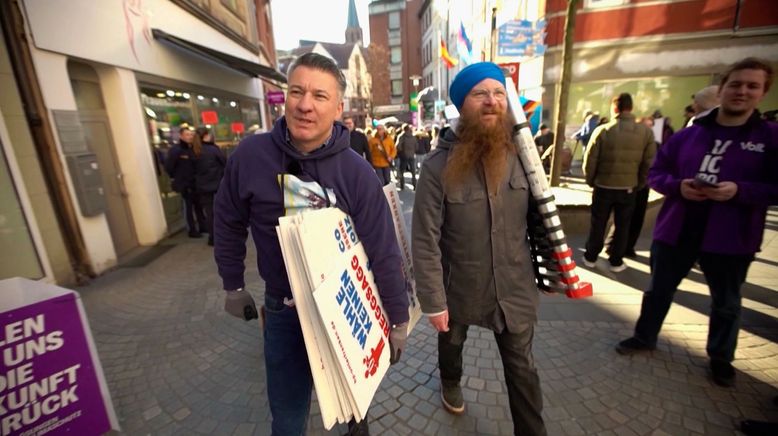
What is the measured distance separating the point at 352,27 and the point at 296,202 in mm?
72667

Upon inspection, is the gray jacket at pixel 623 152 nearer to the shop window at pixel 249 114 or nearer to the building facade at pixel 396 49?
the shop window at pixel 249 114

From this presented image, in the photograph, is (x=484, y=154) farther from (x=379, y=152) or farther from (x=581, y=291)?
(x=379, y=152)

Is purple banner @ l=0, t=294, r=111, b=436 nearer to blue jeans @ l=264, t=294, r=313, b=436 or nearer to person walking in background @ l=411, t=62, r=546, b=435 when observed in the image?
blue jeans @ l=264, t=294, r=313, b=436

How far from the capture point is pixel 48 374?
1.66 meters

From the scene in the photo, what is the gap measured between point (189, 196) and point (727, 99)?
290 inches

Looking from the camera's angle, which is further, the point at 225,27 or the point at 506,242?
the point at 225,27

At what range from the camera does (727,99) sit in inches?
86.9

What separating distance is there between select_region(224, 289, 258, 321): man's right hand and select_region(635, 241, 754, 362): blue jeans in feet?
9.37

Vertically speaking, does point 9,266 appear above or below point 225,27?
below

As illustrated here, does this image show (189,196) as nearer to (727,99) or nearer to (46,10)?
(46,10)

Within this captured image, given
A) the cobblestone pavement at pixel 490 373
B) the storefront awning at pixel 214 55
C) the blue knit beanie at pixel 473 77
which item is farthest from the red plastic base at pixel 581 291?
the storefront awning at pixel 214 55

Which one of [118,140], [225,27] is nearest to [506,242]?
[118,140]

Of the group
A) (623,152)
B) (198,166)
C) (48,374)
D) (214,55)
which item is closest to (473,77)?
(48,374)

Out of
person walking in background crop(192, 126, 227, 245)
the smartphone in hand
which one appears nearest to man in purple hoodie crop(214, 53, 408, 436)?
the smartphone in hand
